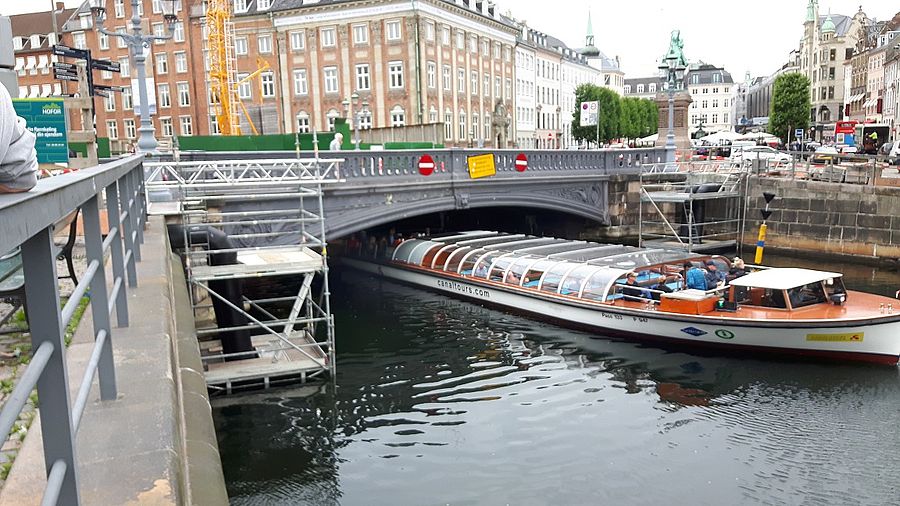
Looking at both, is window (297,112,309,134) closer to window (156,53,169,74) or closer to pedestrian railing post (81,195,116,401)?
window (156,53,169,74)

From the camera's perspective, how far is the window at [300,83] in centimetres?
5906

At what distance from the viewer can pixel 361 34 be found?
5697cm

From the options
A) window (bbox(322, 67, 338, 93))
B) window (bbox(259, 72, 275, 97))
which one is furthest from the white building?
window (bbox(259, 72, 275, 97))

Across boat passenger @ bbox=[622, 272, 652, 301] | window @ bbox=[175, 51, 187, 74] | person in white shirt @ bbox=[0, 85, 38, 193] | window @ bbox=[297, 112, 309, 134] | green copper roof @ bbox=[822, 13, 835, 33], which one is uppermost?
green copper roof @ bbox=[822, 13, 835, 33]

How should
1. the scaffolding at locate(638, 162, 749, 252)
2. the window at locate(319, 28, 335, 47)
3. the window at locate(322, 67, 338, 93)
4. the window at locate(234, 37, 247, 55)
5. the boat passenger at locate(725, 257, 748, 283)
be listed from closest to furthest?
1. the boat passenger at locate(725, 257, 748, 283)
2. the scaffolding at locate(638, 162, 749, 252)
3. the window at locate(319, 28, 335, 47)
4. the window at locate(322, 67, 338, 93)
5. the window at locate(234, 37, 247, 55)

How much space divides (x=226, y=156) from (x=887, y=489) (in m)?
15.9

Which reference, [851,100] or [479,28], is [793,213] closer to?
[479,28]

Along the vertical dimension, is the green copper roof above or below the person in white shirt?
above

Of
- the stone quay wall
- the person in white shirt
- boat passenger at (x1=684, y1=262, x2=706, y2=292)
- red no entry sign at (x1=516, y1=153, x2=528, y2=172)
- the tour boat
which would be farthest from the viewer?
the stone quay wall

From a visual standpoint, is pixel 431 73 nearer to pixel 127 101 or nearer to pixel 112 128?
pixel 127 101

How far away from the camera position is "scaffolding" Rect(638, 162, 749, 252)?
3192 centimetres

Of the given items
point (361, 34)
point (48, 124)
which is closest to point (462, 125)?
point (361, 34)

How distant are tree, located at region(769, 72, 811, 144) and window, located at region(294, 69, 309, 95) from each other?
46510mm

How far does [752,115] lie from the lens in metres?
170
